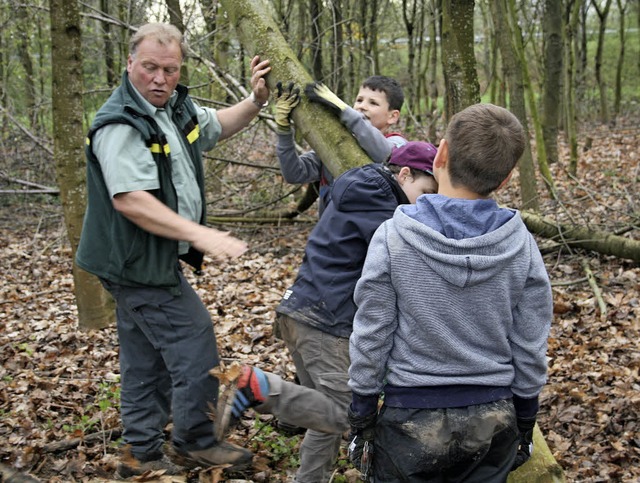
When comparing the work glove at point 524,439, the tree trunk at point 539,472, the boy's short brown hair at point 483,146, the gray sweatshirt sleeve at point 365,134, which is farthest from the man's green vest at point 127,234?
the tree trunk at point 539,472

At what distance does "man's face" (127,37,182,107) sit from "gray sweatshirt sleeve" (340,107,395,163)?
911 mm

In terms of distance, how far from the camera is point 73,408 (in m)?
4.37

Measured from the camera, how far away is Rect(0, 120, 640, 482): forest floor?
12.1ft

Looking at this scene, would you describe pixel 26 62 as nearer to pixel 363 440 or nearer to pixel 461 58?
pixel 461 58

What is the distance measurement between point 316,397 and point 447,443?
87 centimetres

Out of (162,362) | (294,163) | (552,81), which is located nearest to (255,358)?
(162,362)

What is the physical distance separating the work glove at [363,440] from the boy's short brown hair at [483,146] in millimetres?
911

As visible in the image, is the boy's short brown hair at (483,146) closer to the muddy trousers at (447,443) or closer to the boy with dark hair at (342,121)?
the muddy trousers at (447,443)

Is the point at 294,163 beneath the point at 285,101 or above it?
beneath

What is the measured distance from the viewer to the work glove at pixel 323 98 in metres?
3.29

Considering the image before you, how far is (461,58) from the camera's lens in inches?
192

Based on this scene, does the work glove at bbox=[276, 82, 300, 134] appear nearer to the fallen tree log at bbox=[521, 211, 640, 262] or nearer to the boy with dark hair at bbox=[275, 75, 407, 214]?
the boy with dark hair at bbox=[275, 75, 407, 214]

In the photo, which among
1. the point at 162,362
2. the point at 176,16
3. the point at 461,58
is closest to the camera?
the point at 162,362

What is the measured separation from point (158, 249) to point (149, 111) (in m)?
0.69
